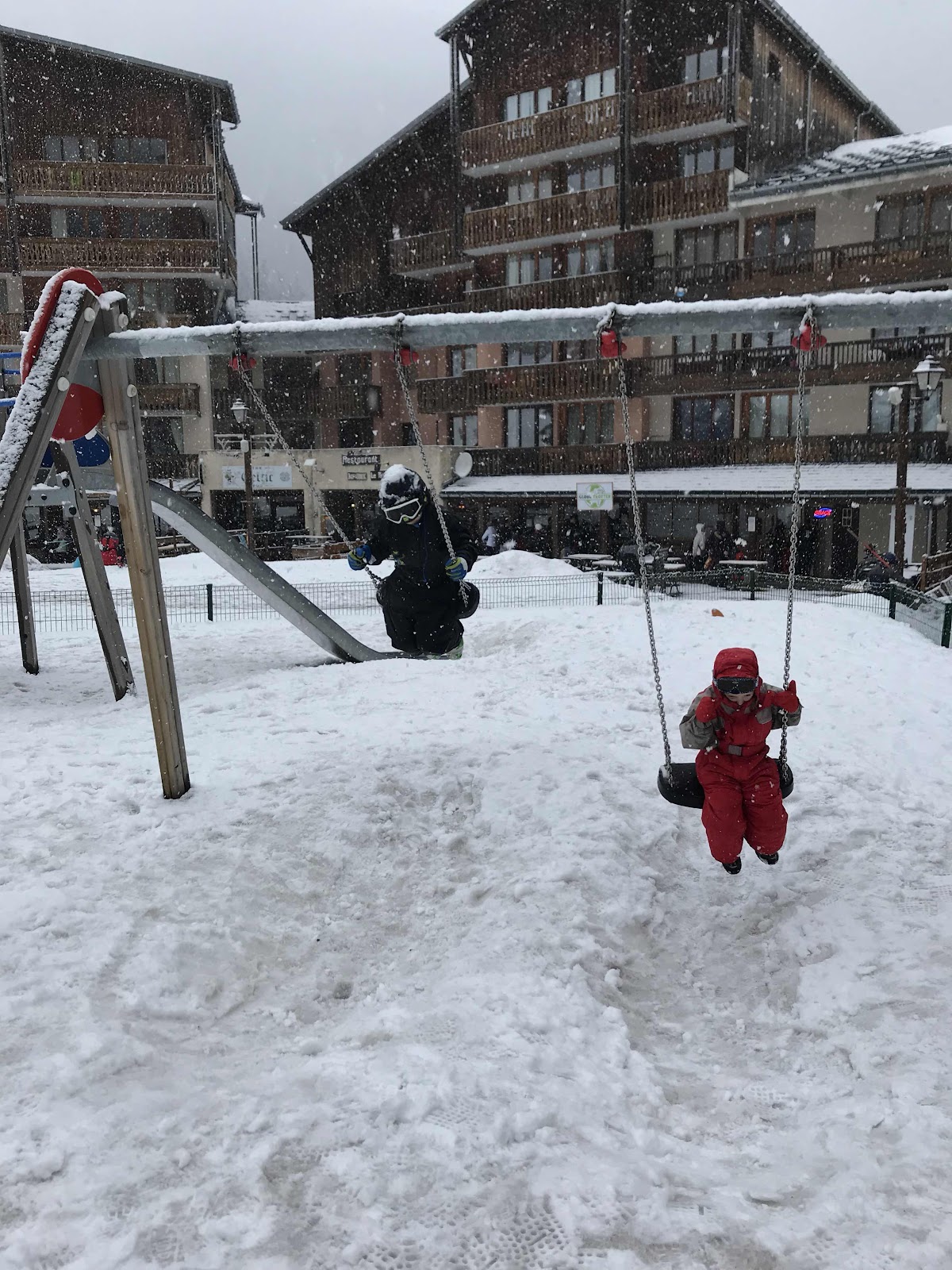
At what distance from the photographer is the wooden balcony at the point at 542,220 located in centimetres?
3034

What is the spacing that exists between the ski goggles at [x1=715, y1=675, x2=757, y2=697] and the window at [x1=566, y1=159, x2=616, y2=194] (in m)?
29.6

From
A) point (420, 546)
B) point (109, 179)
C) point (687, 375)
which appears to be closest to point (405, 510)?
point (420, 546)

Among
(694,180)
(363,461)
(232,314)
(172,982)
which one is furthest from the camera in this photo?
(232,314)

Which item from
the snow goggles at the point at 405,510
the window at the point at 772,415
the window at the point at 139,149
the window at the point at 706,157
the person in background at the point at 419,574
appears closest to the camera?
the snow goggles at the point at 405,510

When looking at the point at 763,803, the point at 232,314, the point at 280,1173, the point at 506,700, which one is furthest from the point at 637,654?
the point at 232,314

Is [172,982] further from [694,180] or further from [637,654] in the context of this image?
[694,180]

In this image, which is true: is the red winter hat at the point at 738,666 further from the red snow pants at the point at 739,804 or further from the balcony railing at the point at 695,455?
the balcony railing at the point at 695,455

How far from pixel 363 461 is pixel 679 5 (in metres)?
18.1

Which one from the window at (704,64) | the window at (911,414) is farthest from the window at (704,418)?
the window at (704,64)

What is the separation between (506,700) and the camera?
9844mm

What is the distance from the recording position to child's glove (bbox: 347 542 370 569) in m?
7.89

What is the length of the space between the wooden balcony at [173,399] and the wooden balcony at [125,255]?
450 cm

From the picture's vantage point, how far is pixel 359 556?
794 centimetres

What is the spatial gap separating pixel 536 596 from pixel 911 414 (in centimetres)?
1544
